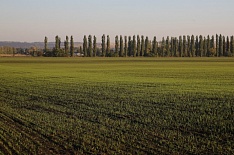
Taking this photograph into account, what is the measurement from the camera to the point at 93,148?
12.0m

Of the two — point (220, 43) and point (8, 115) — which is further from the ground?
point (220, 43)

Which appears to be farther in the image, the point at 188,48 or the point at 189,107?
the point at 188,48

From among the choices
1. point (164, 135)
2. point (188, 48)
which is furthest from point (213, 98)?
point (188, 48)

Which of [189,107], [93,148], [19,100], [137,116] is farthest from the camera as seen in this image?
[19,100]

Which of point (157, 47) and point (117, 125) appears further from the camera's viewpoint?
point (157, 47)

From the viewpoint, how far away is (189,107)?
69.5 ft

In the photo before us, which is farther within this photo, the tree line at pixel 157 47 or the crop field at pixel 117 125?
the tree line at pixel 157 47

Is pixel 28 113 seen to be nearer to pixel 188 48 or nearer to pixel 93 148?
pixel 93 148

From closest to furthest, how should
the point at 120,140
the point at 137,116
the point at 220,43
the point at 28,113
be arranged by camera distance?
the point at 120,140
the point at 137,116
the point at 28,113
the point at 220,43

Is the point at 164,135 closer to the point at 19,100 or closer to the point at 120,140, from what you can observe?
the point at 120,140

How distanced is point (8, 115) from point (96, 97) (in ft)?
26.7

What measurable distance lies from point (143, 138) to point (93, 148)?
2310mm

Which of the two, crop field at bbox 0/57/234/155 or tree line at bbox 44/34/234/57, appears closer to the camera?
crop field at bbox 0/57/234/155

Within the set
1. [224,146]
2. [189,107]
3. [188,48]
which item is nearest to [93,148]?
[224,146]
